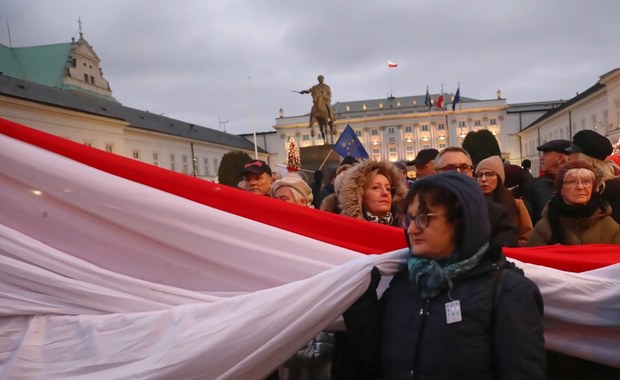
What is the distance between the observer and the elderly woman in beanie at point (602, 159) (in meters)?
3.08

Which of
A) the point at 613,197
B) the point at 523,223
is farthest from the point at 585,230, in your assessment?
the point at 523,223

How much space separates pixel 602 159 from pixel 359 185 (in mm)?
2093

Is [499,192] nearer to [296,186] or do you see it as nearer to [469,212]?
[296,186]

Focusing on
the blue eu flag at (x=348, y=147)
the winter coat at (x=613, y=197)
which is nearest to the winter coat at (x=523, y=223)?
the winter coat at (x=613, y=197)

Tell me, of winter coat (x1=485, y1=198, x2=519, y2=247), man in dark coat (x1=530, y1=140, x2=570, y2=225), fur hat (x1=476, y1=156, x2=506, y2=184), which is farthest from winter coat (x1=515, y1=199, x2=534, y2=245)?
man in dark coat (x1=530, y1=140, x2=570, y2=225)

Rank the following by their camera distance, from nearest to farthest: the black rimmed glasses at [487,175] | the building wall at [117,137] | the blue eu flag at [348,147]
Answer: the black rimmed glasses at [487,175]
the blue eu flag at [348,147]
the building wall at [117,137]

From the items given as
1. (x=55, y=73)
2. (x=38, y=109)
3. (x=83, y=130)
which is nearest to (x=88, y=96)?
(x=55, y=73)

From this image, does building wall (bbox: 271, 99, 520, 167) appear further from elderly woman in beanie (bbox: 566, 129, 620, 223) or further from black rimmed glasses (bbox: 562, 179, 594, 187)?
black rimmed glasses (bbox: 562, 179, 594, 187)

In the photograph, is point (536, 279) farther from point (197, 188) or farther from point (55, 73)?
point (55, 73)

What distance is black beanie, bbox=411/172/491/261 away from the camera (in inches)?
55.7

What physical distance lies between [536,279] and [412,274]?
1.46 feet

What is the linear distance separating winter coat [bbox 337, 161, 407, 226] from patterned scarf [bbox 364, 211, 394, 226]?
0.09 ft

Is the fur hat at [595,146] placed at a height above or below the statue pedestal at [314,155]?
below

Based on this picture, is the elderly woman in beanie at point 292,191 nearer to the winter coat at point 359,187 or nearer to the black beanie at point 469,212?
the winter coat at point 359,187
